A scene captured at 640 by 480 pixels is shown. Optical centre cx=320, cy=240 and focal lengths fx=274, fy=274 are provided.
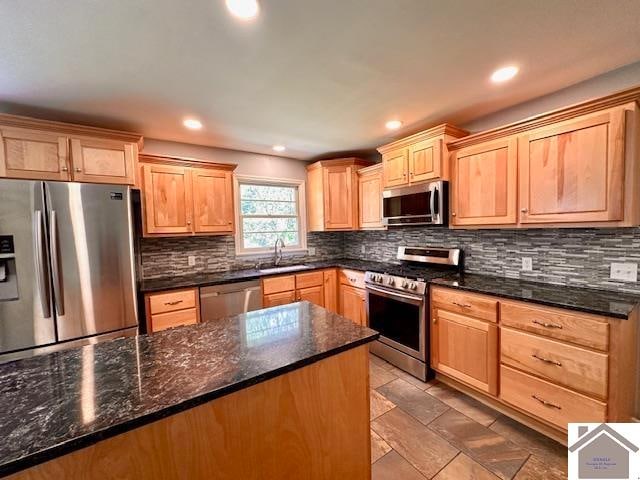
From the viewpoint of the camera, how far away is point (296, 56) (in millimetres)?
1607

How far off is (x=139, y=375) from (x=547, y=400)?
7.62 feet

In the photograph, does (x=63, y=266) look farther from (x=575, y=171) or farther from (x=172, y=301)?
(x=575, y=171)

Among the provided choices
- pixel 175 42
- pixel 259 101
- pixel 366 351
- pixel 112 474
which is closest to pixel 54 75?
pixel 175 42

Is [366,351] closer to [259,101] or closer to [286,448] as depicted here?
[286,448]

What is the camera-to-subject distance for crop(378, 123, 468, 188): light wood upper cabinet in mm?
2543

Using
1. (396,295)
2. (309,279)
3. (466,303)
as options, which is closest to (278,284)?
(309,279)

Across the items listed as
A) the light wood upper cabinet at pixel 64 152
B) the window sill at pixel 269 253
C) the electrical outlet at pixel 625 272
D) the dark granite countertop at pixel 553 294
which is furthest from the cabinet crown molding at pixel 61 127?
the electrical outlet at pixel 625 272

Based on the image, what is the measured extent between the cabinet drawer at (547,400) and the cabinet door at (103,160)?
3.45 metres

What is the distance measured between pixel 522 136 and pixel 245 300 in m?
2.89

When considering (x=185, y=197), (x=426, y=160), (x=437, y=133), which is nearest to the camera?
(x=437, y=133)

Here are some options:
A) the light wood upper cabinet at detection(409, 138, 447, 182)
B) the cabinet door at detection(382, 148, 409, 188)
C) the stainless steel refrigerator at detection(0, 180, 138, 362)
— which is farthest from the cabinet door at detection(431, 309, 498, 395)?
the stainless steel refrigerator at detection(0, 180, 138, 362)

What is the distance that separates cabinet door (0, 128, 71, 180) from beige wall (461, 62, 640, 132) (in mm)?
3599

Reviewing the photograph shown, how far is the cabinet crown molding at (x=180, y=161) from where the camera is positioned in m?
2.68

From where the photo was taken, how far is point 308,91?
2.03 metres
